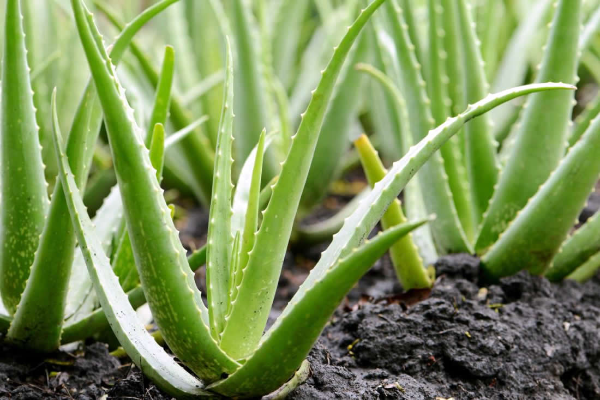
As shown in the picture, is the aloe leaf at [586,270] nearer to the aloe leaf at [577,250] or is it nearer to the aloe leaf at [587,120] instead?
the aloe leaf at [577,250]

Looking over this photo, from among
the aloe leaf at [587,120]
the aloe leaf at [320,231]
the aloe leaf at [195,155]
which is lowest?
the aloe leaf at [320,231]

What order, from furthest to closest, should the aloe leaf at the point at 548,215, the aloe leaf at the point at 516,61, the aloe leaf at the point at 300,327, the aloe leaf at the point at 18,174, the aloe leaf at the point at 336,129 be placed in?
the aloe leaf at the point at 516,61 < the aloe leaf at the point at 336,129 < the aloe leaf at the point at 548,215 < the aloe leaf at the point at 18,174 < the aloe leaf at the point at 300,327

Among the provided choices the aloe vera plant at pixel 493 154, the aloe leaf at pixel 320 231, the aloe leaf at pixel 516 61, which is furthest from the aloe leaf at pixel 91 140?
the aloe leaf at pixel 516 61

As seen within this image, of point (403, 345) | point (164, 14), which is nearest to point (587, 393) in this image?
point (403, 345)

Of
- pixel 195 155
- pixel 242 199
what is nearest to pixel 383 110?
pixel 195 155

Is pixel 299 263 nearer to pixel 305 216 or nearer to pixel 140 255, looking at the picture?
pixel 305 216
